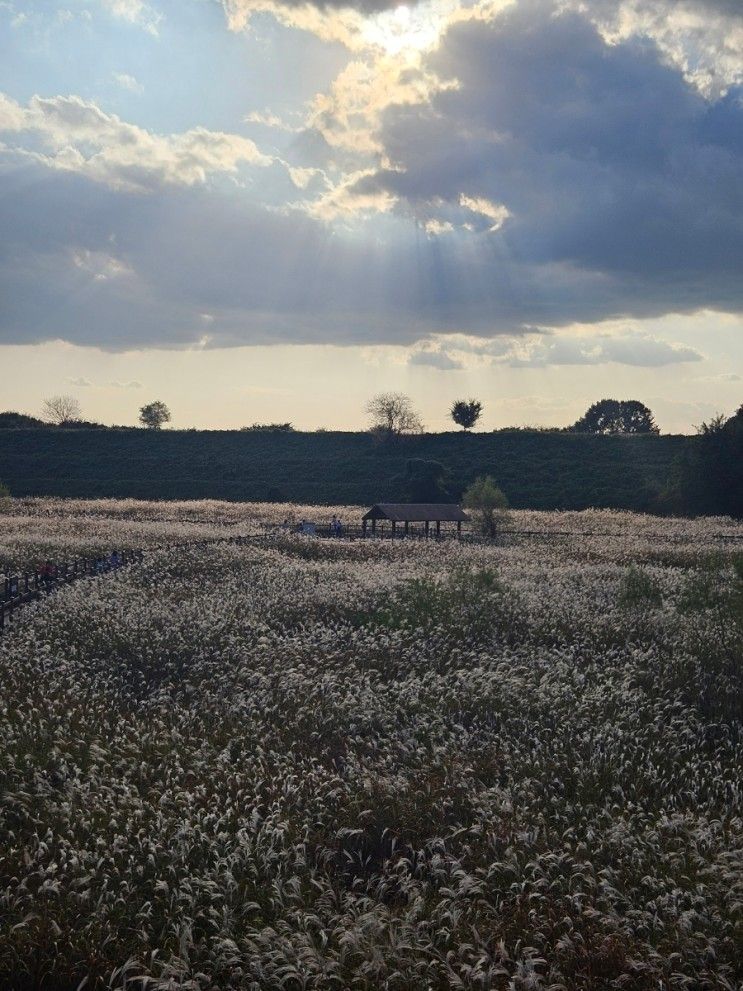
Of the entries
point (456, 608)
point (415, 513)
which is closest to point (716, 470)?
point (415, 513)

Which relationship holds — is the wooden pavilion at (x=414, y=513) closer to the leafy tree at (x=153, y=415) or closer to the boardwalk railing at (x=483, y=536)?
the boardwalk railing at (x=483, y=536)

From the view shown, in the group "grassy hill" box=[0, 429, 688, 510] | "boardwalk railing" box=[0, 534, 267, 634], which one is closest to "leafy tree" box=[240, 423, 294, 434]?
"grassy hill" box=[0, 429, 688, 510]

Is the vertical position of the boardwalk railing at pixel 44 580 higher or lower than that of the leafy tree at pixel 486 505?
lower

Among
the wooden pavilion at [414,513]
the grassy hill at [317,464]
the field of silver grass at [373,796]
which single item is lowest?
the field of silver grass at [373,796]

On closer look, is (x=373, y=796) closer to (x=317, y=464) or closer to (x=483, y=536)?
(x=483, y=536)

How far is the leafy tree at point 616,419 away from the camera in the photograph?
14588cm

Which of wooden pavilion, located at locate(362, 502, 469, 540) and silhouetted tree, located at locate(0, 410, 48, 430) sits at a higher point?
silhouetted tree, located at locate(0, 410, 48, 430)

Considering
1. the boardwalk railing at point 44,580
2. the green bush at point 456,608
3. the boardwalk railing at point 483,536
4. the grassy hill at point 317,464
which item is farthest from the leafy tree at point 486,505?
the green bush at point 456,608

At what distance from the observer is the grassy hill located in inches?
3632

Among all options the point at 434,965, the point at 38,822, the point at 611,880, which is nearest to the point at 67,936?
the point at 38,822

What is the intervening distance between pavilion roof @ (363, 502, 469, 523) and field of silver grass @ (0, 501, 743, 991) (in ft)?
97.7

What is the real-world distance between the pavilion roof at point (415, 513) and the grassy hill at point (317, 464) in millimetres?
26671

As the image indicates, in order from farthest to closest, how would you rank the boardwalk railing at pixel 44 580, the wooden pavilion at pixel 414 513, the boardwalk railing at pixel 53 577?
1. the wooden pavilion at pixel 414 513
2. the boardwalk railing at pixel 53 577
3. the boardwalk railing at pixel 44 580

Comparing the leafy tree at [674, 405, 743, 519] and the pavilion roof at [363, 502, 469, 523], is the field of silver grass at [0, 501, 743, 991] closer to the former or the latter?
the pavilion roof at [363, 502, 469, 523]
